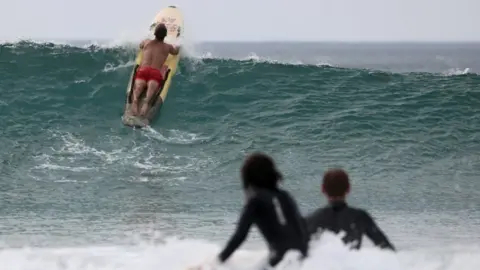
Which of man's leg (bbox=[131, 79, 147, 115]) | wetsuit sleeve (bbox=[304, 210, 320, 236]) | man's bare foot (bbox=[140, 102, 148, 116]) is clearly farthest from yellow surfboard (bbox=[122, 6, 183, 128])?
wetsuit sleeve (bbox=[304, 210, 320, 236])

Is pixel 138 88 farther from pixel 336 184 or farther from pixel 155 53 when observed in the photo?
pixel 336 184

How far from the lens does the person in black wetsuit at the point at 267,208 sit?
4.23 meters

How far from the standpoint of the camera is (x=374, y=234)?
451cm

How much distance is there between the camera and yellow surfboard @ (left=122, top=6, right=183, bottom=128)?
1244 centimetres

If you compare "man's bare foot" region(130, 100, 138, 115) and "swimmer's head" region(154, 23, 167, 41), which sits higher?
"swimmer's head" region(154, 23, 167, 41)

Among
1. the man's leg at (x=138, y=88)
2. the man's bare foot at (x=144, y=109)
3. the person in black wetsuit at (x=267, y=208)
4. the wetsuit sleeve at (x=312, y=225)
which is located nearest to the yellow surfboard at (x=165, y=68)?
the man's bare foot at (x=144, y=109)

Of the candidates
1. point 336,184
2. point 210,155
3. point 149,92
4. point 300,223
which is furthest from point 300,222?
point 149,92

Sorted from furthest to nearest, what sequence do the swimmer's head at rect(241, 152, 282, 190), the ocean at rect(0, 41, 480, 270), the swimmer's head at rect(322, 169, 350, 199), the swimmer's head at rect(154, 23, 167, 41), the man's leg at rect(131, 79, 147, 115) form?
the swimmer's head at rect(154, 23, 167, 41)
the man's leg at rect(131, 79, 147, 115)
the ocean at rect(0, 41, 480, 270)
the swimmer's head at rect(322, 169, 350, 199)
the swimmer's head at rect(241, 152, 282, 190)

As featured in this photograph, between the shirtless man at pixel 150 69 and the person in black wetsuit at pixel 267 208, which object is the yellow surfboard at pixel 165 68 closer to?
the shirtless man at pixel 150 69

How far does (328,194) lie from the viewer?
4441 mm

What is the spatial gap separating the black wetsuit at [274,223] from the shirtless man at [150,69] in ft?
26.2

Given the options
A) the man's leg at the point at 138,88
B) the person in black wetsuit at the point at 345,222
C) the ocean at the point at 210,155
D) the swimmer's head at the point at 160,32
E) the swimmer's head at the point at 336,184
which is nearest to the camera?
the swimmer's head at the point at 336,184

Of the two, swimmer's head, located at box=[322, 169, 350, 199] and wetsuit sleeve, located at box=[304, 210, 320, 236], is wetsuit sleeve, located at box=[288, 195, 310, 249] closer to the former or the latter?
wetsuit sleeve, located at box=[304, 210, 320, 236]

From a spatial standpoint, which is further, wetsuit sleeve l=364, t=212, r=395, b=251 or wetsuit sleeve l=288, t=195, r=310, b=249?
wetsuit sleeve l=364, t=212, r=395, b=251
